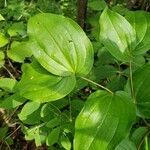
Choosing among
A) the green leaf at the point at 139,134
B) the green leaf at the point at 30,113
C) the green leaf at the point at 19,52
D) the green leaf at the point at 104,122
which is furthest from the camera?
the green leaf at the point at 19,52

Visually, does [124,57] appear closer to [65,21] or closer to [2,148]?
[65,21]

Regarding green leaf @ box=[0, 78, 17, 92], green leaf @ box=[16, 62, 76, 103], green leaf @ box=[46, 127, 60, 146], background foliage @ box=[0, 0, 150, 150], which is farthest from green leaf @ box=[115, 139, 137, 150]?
green leaf @ box=[0, 78, 17, 92]

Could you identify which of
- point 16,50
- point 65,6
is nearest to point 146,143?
point 16,50

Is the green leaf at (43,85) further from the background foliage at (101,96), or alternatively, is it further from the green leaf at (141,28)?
the green leaf at (141,28)

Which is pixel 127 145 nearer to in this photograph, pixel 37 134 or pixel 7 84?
pixel 37 134

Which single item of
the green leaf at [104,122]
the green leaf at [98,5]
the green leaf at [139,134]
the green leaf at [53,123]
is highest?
the green leaf at [104,122]

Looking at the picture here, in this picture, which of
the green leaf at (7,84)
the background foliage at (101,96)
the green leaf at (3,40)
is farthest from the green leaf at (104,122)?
the green leaf at (3,40)
